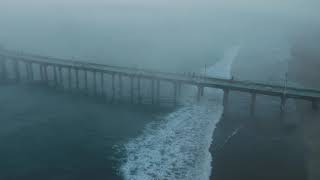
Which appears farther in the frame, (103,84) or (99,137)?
(103,84)

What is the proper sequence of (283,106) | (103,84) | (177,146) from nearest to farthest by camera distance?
(177,146)
(283,106)
(103,84)

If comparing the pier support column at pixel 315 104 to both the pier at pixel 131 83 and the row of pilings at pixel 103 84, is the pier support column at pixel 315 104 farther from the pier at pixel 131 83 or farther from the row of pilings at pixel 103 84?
the row of pilings at pixel 103 84

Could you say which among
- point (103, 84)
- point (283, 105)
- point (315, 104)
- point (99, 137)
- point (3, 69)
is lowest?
point (99, 137)

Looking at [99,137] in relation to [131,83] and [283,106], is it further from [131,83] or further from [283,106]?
[283,106]

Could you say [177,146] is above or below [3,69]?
below

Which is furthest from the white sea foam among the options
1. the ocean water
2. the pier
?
the pier

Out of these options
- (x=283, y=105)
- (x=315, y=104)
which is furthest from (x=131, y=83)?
(x=315, y=104)
